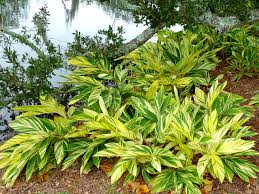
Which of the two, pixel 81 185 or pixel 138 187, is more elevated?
pixel 138 187

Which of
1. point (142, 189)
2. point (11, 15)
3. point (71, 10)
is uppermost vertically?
point (142, 189)

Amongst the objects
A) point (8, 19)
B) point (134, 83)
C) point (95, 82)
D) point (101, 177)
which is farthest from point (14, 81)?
point (8, 19)

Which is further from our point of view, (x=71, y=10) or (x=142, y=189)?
(x=71, y=10)

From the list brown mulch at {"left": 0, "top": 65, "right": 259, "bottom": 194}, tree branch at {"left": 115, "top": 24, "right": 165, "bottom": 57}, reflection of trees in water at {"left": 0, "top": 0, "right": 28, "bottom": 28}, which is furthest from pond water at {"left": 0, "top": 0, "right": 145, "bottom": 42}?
brown mulch at {"left": 0, "top": 65, "right": 259, "bottom": 194}

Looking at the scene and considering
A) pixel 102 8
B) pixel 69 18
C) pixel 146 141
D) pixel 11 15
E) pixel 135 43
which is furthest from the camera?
pixel 102 8

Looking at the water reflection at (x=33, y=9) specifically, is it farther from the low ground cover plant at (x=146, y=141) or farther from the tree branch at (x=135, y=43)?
the low ground cover plant at (x=146, y=141)

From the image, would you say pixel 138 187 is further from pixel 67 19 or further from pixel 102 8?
pixel 102 8

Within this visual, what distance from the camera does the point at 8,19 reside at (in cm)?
951

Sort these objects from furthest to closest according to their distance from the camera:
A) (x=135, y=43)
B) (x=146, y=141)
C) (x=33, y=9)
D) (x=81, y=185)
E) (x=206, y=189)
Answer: (x=33, y=9) < (x=135, y=43) < (x=146, y=141) < (x=81, y=185) < (x=206, y=189)

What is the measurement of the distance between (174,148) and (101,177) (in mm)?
700

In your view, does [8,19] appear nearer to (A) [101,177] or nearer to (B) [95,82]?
(B) [95,82]

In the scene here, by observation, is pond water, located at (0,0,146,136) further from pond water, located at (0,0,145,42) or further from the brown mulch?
the brown mulch

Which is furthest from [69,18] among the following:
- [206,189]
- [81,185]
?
[206,189]

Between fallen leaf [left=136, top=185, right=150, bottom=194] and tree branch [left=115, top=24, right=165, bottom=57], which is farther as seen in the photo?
tree branch [left=115, top=24, right=165, bottom=57]
